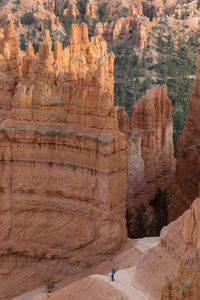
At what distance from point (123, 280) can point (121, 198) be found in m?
4.80

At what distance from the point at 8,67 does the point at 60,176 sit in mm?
8742

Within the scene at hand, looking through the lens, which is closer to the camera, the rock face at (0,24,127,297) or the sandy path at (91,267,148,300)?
the sandy path at (91,267,148,300)

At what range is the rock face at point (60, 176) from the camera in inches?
A: 747

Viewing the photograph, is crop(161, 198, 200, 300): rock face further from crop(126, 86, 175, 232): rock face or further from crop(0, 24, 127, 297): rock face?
crop(126, 86, 175, 232): rock face

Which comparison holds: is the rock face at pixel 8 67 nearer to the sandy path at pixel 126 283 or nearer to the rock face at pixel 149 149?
the rock face at pixel 149 149

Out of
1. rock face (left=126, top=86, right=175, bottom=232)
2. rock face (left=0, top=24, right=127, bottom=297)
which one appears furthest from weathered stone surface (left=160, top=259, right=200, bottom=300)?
rock face (left=126, top=86, right=175, bottom=232)

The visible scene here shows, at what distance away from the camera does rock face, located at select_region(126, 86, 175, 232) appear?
27.6 meters

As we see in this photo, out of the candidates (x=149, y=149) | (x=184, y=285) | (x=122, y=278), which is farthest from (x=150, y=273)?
(x=149, y=149)

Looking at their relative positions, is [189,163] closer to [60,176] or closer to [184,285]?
[60,176]

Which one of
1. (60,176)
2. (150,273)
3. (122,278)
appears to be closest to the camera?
(150,273)

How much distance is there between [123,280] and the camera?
51.2ft

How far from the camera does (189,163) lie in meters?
29.1

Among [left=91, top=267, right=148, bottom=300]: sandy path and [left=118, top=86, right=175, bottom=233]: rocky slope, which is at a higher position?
[left=118, top=86, right=175, bottom=233]: rocky slope

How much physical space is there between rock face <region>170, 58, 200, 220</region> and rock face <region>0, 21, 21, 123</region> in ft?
35.1
